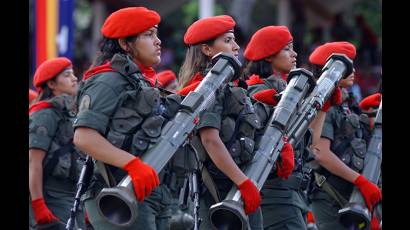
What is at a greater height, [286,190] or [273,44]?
[273,44]

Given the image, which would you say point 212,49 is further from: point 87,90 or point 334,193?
point 334,193

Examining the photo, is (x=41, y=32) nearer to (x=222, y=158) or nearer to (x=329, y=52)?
(x=329, y=52)

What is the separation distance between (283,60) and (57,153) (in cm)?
196

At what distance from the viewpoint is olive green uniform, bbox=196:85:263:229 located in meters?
6.35

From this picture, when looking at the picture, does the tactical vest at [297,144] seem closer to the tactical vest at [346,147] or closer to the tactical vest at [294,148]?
the tactical vest at [294,148]

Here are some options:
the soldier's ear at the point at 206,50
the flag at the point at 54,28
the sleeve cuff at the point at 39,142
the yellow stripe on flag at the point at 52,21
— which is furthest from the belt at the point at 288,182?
the yellow stripe on flag at the point at 52,21

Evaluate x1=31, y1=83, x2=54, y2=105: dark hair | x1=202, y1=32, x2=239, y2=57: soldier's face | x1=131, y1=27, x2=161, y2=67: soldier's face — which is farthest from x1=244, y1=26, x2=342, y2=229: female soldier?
x1=31, y1=83, x2=54, y2=105: dark hair

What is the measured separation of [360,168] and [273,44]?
4.83 feet

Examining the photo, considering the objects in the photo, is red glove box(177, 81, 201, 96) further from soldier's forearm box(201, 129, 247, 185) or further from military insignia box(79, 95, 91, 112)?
military insignia box(79, 95, 91, 112)

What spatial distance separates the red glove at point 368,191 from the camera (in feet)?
25.7

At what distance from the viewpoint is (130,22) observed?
589cm

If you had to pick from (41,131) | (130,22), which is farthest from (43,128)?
(130,22)
